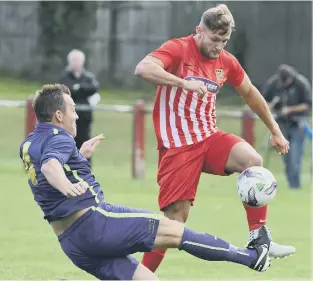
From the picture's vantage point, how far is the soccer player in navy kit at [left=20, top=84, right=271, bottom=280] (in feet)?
25.1

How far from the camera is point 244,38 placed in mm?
34219

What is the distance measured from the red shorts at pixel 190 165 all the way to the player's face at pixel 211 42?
0.71m

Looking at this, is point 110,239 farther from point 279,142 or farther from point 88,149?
point 279,142

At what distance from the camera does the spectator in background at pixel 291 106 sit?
2006 centimetres

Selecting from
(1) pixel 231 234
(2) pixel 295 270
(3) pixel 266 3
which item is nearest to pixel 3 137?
(3) pixel 266 3

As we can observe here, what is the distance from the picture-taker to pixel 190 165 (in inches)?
373

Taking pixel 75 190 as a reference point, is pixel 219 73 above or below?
above

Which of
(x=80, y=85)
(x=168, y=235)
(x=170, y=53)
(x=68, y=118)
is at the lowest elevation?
(x=80, y=85)

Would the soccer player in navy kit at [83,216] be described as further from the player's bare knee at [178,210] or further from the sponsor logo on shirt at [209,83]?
the sponsor logo on shirt at [209,83]

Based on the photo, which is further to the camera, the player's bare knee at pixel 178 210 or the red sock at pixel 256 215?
the player's bare knee at pixel 178 210

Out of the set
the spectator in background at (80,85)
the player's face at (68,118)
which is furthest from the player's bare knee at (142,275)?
the spectator in background at (80,85)

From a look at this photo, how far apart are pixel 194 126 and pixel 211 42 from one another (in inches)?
29.9

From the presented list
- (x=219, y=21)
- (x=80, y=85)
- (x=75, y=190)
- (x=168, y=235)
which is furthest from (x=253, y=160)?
(x=80, y=85)

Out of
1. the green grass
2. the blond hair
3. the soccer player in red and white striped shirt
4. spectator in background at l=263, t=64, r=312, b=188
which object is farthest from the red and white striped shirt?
spectator in background at l=263, t=64, r=312, b=188
